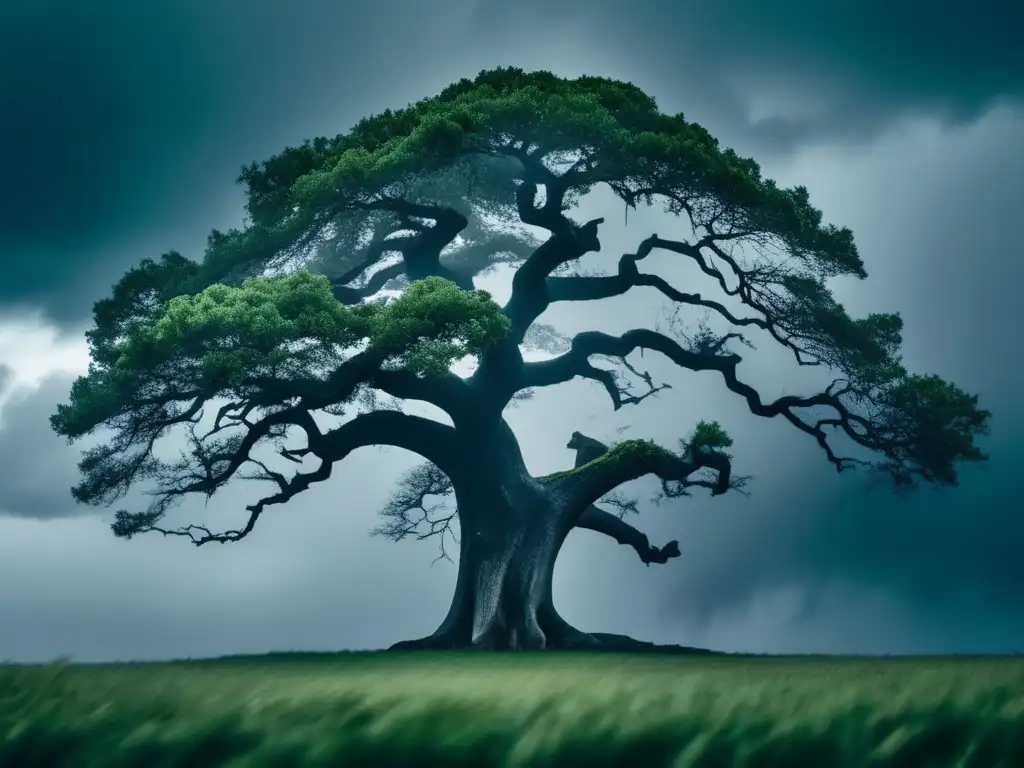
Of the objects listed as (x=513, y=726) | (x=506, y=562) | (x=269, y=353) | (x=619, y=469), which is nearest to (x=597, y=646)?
(x=506, y=562)

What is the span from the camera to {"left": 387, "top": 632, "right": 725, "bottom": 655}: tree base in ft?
47.2

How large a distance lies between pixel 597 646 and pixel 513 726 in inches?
517

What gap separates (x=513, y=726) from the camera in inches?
89.8

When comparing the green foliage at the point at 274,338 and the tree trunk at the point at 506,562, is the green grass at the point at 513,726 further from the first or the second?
the tree trunk at the point at 506,562

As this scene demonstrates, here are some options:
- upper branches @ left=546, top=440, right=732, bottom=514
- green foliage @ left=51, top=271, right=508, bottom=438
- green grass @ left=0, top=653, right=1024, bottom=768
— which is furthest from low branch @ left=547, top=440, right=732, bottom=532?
green grass @ left=0, top=653, right=1024, bottom=768

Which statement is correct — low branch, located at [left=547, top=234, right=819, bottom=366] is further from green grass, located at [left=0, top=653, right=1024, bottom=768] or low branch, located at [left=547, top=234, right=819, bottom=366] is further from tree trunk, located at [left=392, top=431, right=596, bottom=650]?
green grass, located at [left=0, top=653, right=1024, bottom=768]

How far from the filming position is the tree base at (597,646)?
1438cm

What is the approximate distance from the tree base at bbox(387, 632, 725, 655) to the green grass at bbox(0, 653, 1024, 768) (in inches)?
451

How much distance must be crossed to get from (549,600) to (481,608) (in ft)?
4.23

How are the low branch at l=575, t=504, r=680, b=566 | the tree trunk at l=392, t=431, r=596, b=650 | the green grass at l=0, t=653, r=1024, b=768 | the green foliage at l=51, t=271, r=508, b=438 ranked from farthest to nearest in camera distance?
the low branch at l=575, t=504, r=680, b=566
the tree trunk at l=392, t=431, r=596, b=650
the green foliage at l=51, t=271, r=508, b=438
the green grass at l=0, t=653, r=1024, b=768

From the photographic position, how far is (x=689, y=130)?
1465 centimetres

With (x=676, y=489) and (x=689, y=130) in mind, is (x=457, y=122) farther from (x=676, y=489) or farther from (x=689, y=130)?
(x=676, y=489)

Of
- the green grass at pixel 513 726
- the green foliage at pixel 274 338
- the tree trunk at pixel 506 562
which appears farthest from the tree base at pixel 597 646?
the green grass at pixel 513 726

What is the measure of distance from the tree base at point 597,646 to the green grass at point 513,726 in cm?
1147
